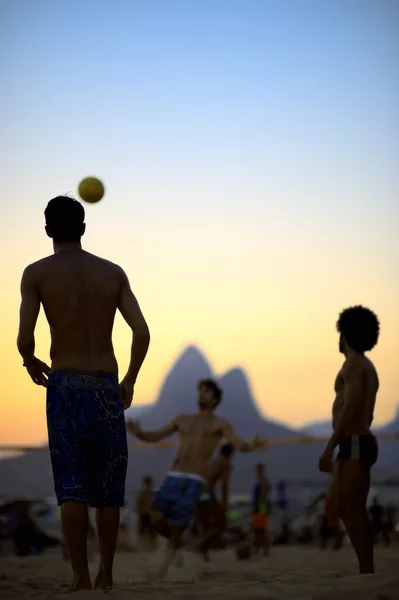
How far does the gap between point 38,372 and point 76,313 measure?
11.6 inches

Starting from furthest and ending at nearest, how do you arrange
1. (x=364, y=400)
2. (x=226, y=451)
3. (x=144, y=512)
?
(x=144, y=512) < (x=226, y=451) < (x=364, y=400)

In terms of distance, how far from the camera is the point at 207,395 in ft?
24.1

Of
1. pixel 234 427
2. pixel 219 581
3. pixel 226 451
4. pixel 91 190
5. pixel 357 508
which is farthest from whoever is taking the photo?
pixel 234 427

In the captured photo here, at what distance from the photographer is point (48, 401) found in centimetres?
406

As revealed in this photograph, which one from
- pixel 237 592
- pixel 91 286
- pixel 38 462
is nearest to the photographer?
pixel 237 592

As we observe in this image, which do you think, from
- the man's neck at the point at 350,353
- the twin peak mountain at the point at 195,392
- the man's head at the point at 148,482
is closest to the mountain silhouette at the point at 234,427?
the twin peak mountain at the point at 195,392

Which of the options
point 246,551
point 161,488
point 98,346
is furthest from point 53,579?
point 246,551

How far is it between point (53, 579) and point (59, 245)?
3.03 m

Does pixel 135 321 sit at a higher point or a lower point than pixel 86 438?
higher

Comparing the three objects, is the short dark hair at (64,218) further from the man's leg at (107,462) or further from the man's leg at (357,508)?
the man's leg at (357,508)

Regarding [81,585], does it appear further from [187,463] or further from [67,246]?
[187,463]

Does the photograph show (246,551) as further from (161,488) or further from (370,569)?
(370,569)

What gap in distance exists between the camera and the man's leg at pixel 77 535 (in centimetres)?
394

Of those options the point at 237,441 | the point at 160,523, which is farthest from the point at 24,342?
the point at 160,523
